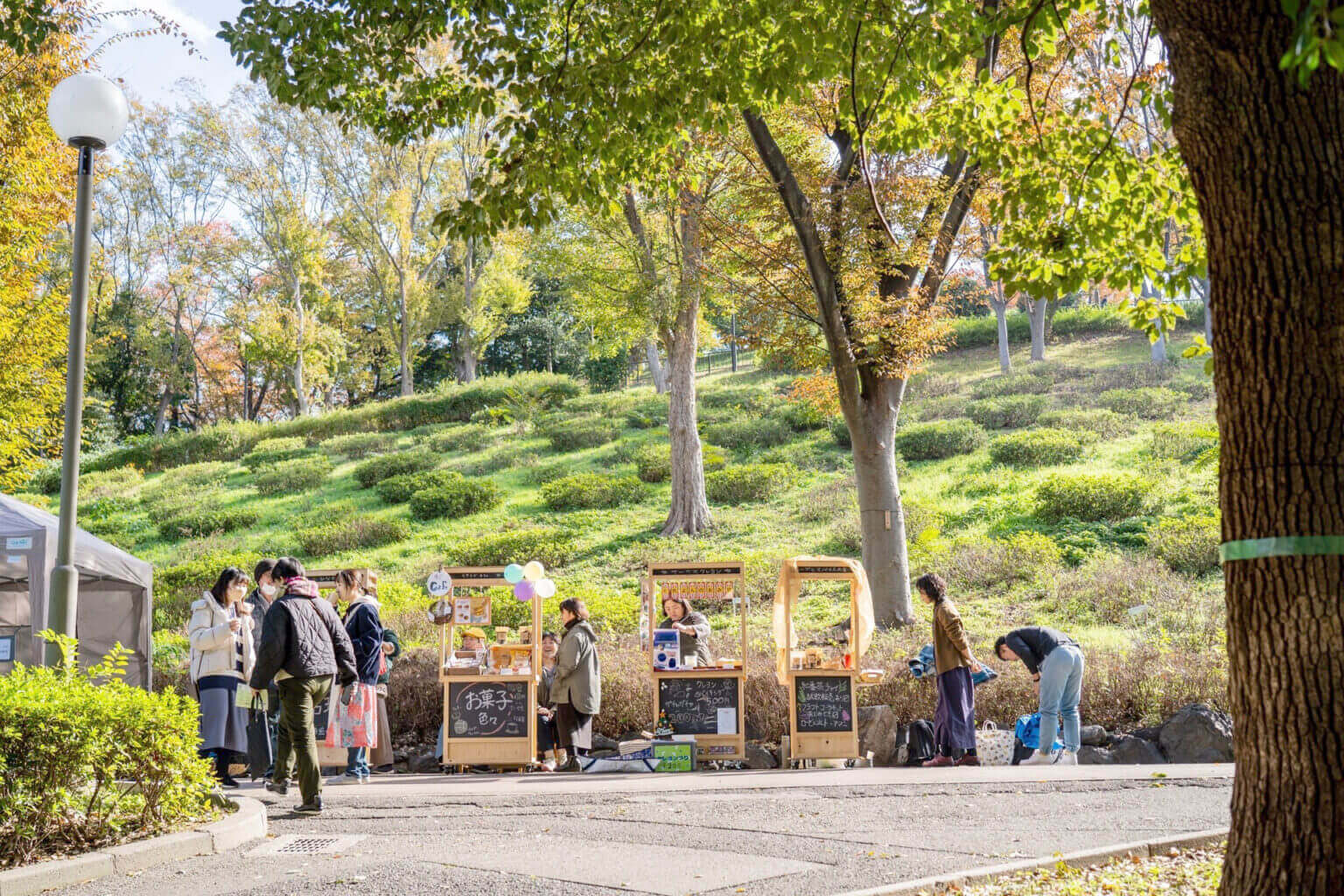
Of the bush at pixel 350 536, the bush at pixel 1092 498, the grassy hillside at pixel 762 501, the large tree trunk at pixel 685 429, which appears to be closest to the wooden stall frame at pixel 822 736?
the grassy hillside at pixel 762 501

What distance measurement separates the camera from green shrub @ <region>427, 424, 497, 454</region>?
1275 inches

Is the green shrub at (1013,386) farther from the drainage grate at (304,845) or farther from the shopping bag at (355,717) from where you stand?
the drainage grate at (304,845)

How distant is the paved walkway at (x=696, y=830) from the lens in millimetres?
5785

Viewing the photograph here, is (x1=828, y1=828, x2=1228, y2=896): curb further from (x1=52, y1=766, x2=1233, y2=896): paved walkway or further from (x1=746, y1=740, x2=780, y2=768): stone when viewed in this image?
(x1=746, y1=740, x2=780, y2=768): stone

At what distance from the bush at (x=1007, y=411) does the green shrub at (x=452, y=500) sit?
12930mm

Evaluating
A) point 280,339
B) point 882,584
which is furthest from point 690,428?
point 280,339

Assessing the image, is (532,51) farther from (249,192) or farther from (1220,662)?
(249,192)

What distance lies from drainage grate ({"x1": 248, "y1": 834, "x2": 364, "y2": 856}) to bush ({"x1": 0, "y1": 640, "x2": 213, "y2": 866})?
534mm

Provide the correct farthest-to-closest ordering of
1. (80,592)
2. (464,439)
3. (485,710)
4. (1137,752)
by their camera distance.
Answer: (464,439)
(80,592)
(485,710)
(1137,752)

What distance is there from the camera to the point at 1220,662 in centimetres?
1147

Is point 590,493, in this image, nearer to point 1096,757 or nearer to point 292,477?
point 292,477

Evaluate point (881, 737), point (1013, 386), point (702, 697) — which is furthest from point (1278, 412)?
point (1013, 386)

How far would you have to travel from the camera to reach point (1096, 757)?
10734 millimetres

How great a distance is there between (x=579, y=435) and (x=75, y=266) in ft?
78.4
